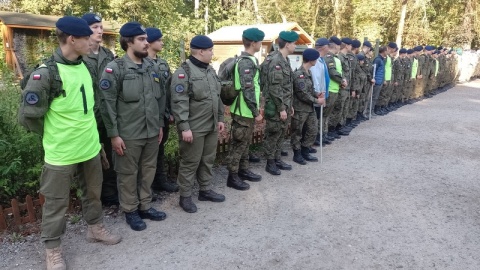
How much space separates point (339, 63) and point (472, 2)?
23377mm

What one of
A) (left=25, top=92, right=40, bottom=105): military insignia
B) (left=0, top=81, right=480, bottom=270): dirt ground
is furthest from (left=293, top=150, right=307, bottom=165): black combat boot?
(left=25, top=92, right=40, bottom=105): military insignia

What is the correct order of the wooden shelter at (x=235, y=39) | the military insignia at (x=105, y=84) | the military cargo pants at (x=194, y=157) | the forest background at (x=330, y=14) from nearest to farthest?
the military insignia at (x=105, y=84) → the military cargo pants at (x=194, y=157) → the wooden shelter at (x=235, y=39) → the forest background at (x=330, y=14)

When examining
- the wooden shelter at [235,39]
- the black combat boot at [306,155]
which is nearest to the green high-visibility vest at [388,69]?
the black combat boot at [306,155]

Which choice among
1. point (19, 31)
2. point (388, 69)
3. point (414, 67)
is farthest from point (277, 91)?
point (19, 31)

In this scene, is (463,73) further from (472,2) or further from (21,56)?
(21,56)

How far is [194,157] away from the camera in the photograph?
13.1 feet

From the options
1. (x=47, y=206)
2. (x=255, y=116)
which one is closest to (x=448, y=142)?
(x=255, y=116)

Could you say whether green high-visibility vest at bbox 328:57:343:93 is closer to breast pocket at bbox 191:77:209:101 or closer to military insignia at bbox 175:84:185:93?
breast pocket at bbox 191:77:209:101

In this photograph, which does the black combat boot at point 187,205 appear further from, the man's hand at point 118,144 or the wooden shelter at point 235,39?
the wooden shelter at point 235,39

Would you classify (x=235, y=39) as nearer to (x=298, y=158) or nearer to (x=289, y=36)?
(x=298, y=158)

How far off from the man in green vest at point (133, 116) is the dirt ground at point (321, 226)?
1.29 feet

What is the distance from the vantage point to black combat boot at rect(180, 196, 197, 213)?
4027 mm

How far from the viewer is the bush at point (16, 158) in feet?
11.9

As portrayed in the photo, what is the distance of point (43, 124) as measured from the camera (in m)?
2.76
